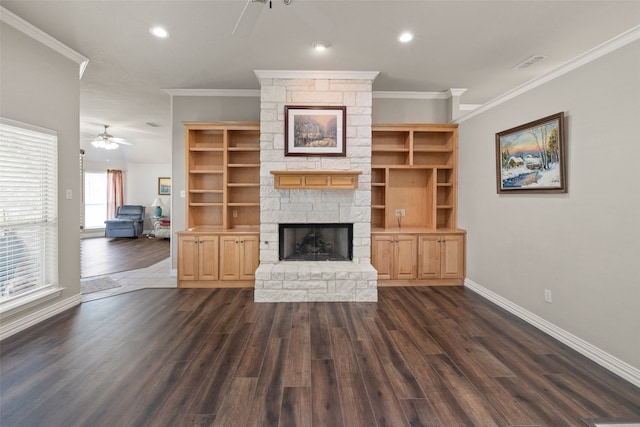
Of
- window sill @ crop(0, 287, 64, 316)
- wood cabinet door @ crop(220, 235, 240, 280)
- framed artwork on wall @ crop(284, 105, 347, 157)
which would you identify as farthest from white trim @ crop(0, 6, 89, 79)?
wood cabinet door @ crop(220, 235, 240, 280)

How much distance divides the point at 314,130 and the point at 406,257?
7.35ft

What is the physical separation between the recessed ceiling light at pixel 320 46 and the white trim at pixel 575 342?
3592 millimetres

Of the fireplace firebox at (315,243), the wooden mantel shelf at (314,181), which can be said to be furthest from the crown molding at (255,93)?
the fireplace firebox at (315,243)

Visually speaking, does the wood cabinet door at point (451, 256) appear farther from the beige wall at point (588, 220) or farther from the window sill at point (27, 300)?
the window sill at point (27, 300)

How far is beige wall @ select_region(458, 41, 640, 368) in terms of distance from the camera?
81.8 inches

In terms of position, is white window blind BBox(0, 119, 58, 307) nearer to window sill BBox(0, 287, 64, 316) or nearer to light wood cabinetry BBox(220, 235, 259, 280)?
window sill BBox(0, 287, 64, 316)

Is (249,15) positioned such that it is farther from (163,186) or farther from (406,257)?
(163,186)

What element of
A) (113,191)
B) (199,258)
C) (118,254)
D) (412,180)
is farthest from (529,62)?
(113,191)

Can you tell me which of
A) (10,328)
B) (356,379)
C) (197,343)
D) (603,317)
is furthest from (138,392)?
(603,317)

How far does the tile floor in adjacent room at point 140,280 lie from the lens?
3.81m

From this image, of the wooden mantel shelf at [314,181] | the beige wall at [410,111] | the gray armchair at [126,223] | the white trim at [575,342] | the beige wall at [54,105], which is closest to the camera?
the white trim at [575,342]

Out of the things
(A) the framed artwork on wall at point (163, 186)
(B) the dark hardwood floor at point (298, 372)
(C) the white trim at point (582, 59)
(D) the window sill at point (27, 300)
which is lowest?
(B) the dark hardwood floor at point (298, 372)

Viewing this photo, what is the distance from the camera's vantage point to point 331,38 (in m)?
3.02

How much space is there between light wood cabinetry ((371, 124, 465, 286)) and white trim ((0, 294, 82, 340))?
12.4ft
